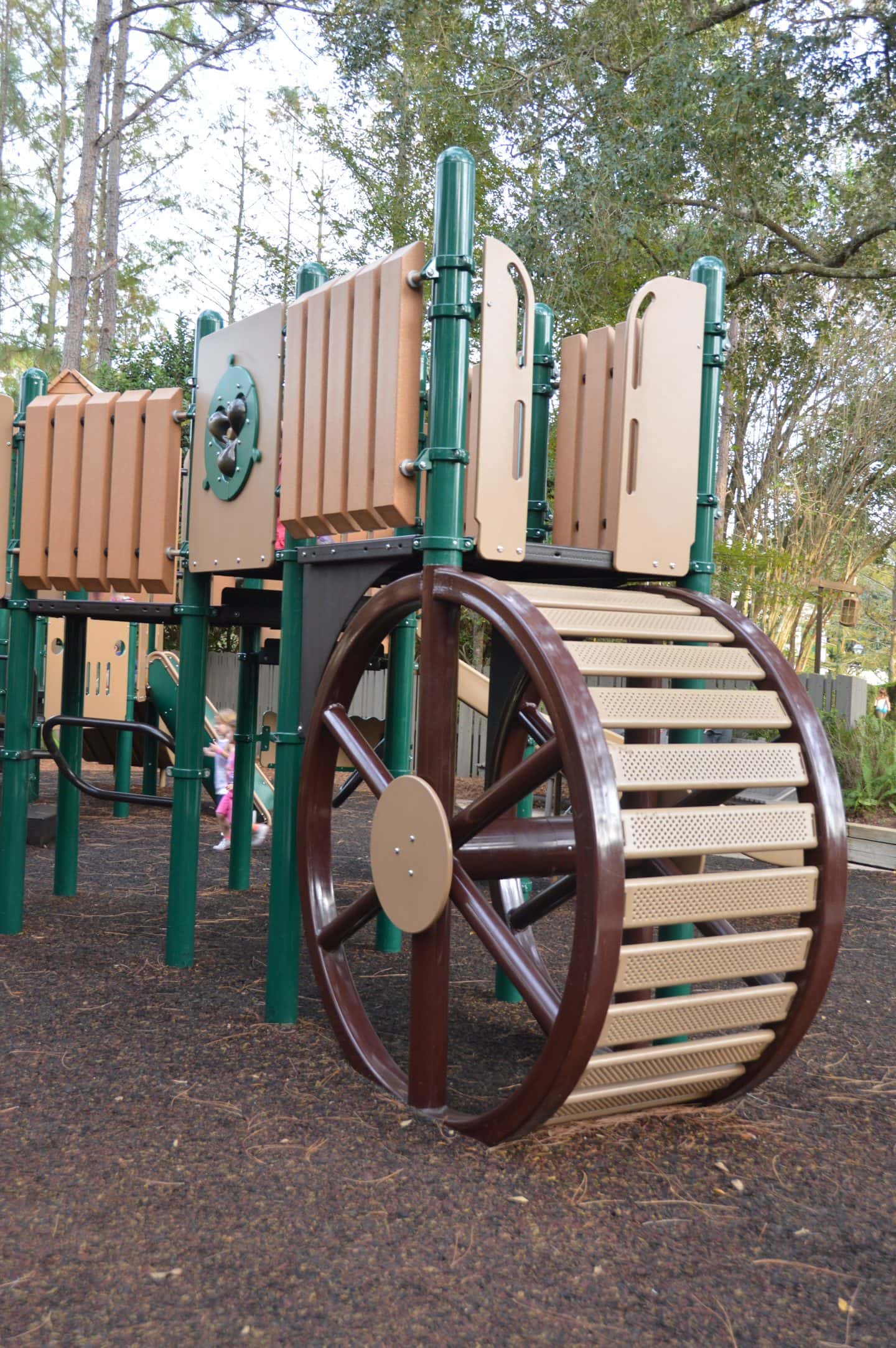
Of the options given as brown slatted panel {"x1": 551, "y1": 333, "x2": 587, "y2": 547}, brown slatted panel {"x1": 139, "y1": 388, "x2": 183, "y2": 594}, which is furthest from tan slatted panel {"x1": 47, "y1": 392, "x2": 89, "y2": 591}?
brown slatted panel {"x1": 551, "y1": 333, "x2": 587, "y2": 547}

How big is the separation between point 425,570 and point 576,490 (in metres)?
0.85

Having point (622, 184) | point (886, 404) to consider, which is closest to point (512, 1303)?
point (622, 184)

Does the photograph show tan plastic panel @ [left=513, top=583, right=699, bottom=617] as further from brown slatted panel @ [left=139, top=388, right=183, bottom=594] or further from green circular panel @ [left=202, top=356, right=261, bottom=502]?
brown slatted panel @ [left=139, top=388, right=183, bottom=594]

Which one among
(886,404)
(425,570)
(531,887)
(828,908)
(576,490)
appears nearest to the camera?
(828,908)

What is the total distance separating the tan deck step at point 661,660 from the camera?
265 cm

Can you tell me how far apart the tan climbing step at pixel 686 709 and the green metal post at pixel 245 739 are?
2895 mm

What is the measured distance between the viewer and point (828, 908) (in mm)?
2711

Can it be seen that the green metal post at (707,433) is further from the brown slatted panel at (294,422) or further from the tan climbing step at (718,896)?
the brown slatted panel at (294,422)

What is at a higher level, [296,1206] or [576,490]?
[576,490]

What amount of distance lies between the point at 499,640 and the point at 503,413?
3.18 ft

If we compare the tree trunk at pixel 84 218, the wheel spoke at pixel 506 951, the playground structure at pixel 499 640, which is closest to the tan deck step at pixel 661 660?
the playground structure at pixel 499 640

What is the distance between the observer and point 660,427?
3.33 m

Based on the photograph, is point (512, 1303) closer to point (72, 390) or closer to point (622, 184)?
point (72, 390)

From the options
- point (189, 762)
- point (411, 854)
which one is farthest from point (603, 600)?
point (189, 762)
